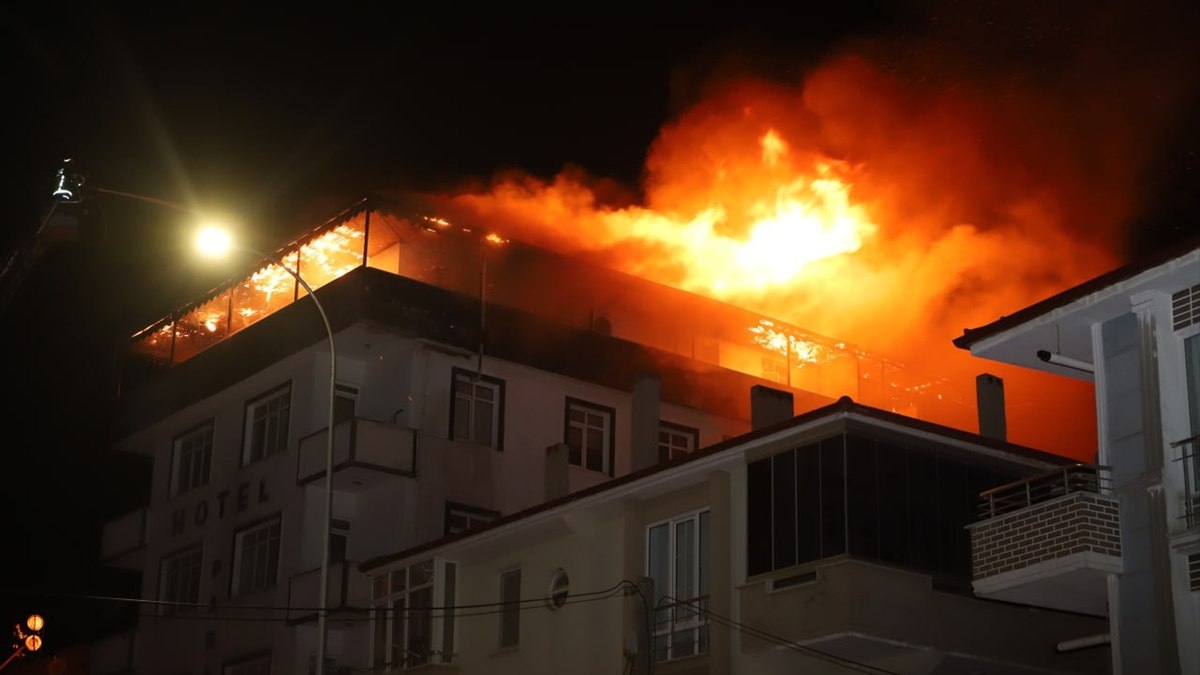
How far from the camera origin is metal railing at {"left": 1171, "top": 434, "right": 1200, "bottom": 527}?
20.1 meters

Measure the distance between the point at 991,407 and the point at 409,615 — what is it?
13.1 meters

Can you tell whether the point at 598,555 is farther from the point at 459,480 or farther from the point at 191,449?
the point at 191,449

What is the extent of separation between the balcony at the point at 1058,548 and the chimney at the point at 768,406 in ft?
26.2

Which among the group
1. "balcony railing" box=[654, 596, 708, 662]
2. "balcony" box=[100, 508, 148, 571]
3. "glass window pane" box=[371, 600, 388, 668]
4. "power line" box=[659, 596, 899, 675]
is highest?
"balcony" box=[100, 508, 148, 571]

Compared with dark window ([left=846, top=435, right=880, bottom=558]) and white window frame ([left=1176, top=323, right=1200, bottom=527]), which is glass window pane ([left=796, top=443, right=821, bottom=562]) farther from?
white window frame ([left=1176, top=323, right=1200, bottom=527])

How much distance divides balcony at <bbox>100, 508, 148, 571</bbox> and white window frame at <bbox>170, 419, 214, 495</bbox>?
5.31 feet

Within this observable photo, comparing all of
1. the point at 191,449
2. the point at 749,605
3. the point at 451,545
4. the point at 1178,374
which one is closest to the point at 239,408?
the point at 191,449

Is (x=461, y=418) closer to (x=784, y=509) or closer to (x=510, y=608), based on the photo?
(x=510, y=608)

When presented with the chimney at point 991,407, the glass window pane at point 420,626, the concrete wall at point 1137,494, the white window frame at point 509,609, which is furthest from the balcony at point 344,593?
the concrete wall at point 1137,494

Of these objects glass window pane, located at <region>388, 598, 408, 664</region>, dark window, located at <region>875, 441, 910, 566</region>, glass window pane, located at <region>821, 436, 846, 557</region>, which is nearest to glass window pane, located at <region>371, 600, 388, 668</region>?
glass window pane, located at <region>388, 598, 408, 664</region>

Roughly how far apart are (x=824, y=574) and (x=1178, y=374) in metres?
7.39

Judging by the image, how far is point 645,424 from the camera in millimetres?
34000

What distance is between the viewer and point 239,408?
46.0 metres

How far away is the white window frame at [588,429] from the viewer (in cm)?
4356
